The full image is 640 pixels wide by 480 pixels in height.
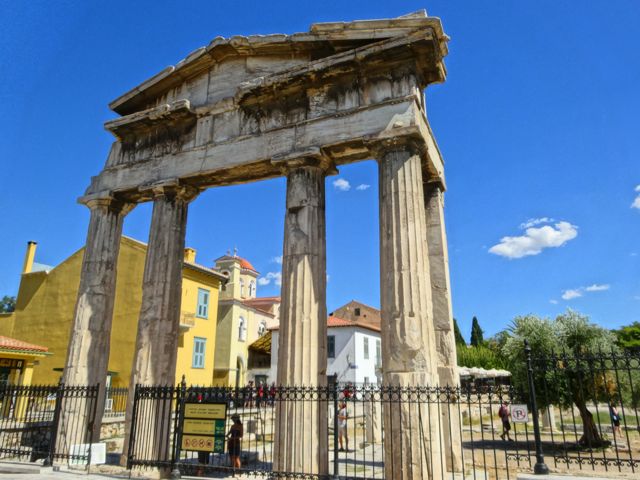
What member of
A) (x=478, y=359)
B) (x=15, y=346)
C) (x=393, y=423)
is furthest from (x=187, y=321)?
(x=478, y=359)

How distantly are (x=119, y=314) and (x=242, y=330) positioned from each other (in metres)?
14.8

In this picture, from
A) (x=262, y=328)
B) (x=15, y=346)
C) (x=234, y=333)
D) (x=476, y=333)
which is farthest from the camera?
(x=476, y=333)

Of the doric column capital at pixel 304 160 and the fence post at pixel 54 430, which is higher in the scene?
the doric column capital at pixel 304 160

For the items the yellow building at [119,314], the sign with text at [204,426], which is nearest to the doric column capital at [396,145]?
the sign with text at [204,426]

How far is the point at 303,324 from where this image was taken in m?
9.54

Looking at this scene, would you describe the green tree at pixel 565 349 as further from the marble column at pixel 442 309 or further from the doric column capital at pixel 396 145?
the doric column capital at pixel 396 145

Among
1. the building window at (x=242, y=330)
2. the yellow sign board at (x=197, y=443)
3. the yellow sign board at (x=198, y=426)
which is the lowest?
the yellow sign board at (x=197, y=443)

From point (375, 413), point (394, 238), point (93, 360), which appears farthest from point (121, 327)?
point (394, 238)

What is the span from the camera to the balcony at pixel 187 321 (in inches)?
1014

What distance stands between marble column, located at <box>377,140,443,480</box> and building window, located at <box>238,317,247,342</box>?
2971cm

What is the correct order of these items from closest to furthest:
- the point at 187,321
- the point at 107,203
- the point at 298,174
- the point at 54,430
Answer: the point at 54,430, the point at 298,174, the point at 107,203, the point at 187,321

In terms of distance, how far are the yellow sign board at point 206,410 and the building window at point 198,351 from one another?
18742 millimetres

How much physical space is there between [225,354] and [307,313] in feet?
90.1

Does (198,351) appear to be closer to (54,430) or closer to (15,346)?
(15,346)
